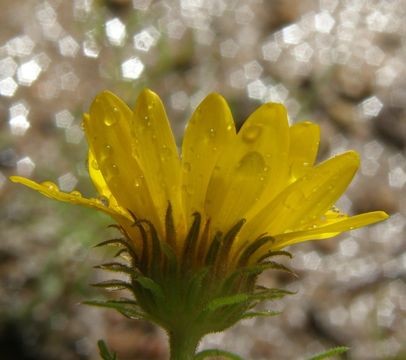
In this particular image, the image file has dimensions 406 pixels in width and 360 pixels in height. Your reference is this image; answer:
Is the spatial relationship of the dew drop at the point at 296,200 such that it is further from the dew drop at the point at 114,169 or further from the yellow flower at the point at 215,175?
the dew drop at the point at 114,169

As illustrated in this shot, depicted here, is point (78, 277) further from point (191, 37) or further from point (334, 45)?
point (334, 45)

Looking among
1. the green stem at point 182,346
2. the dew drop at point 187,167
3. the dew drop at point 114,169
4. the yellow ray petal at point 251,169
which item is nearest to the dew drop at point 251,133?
the yellow ray petal at point 251,169

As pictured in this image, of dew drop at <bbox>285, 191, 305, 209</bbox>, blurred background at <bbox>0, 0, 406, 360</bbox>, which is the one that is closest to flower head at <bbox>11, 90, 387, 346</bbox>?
dew drop at <bbox>285, 191, 305, 209</bbox>

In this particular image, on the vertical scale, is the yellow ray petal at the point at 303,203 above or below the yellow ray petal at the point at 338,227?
above

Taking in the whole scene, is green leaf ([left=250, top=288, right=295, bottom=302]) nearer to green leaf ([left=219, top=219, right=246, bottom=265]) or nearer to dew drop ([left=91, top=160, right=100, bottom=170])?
green leaf ([left=219, top=219, right=246, bottom=265])

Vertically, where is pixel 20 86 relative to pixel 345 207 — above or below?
above

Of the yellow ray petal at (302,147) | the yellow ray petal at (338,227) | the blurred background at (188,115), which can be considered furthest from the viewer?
the blurred background at (188,115)

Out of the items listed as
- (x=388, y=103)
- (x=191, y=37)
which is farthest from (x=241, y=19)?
(x=388, y=103)

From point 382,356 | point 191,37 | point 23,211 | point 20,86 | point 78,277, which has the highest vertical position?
point 191,37

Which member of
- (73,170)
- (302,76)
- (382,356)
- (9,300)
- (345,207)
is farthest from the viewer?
(302,76)
